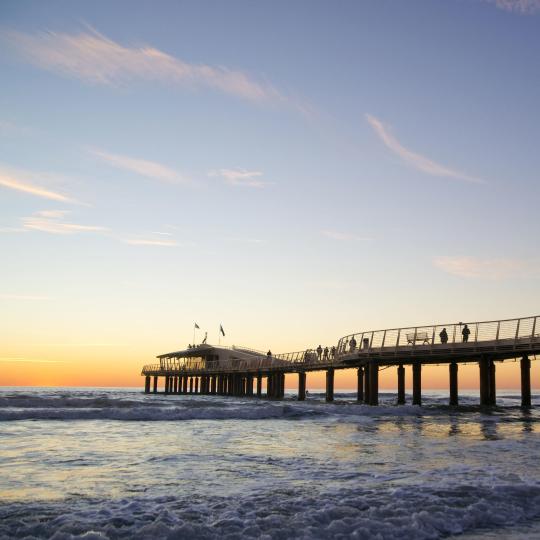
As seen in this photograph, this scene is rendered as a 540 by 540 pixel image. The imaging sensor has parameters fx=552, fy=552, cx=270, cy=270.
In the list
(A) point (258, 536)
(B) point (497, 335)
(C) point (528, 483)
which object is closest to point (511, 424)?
(B) point (497, 335)

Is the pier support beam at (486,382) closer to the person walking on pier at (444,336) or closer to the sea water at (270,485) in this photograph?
the person walking on pier at (444,336)

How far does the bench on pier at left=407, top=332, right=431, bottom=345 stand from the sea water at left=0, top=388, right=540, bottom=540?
1481 centimetres

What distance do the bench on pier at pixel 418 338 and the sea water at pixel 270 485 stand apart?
1481 cm

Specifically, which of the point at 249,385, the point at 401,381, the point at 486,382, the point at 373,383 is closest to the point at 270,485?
the point at 486,382

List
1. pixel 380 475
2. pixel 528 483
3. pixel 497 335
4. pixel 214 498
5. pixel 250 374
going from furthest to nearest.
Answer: pixel 250 374 → pixel 497 335 → pixel 380 475 → pixel 528 483 → pixel 214 498

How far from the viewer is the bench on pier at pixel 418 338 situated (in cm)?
3325

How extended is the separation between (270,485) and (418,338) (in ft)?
83.9

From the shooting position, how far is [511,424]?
74.5 feet

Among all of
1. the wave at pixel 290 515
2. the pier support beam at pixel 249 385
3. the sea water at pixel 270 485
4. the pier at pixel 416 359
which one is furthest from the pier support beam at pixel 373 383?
the pier support beam at pixel 249 385

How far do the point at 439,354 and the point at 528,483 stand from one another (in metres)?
23.5

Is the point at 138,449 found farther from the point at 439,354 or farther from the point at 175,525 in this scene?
the point at 439,354

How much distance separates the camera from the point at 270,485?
9.55 meters

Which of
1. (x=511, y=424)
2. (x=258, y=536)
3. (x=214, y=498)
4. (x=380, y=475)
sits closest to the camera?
(x=258, y=536)

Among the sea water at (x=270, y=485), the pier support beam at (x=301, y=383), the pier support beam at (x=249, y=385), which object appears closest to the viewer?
the sea water at (x=270, y=485)
